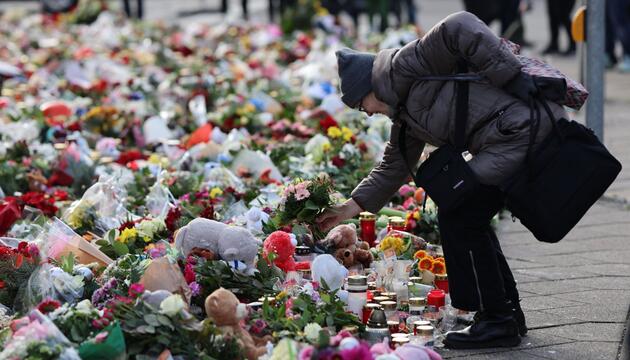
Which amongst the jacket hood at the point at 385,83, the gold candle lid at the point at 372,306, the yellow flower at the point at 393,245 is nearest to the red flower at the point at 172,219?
the yellow flower at the point at 393,245

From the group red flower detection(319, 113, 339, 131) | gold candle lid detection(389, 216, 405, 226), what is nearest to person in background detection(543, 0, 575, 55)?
red flower detection(319, 113, 339, 131)

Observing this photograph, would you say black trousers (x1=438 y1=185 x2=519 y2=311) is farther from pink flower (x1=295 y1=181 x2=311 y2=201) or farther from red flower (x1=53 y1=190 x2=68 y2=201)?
red flower (x1=53 y1=190 x2=68 y2=201)

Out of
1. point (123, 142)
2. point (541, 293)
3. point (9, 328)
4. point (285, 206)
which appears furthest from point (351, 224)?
point (123, 142)

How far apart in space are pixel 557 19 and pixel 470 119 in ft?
34.1

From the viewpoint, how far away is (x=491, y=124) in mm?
4332

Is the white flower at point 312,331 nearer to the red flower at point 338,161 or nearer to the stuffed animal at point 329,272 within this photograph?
the stuffed animal at point 329,272

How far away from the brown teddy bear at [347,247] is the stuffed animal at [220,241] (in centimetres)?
51

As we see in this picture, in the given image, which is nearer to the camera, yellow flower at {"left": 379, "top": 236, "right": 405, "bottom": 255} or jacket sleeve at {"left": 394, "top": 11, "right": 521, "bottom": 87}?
jacket sleeve at {"left": 394, "top": 11, "right": 521, "bottom": 87}

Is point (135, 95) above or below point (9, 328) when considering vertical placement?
below

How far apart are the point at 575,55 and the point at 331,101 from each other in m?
6.29

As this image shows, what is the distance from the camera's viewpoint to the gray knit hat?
4457 millimetres

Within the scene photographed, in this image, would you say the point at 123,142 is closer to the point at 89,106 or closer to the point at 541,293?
the point at 89,106

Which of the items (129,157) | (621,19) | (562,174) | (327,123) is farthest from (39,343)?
(621,19)

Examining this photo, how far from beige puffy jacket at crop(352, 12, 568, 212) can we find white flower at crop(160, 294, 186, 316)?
3.28 ft
